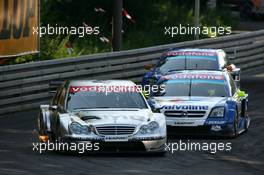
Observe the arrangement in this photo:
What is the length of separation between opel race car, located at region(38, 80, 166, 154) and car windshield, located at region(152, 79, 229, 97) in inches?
114

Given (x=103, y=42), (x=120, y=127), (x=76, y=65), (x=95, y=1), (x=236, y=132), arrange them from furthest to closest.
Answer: (x=95, y=1)
(x=103, y=42)
(x=76, y=65)
(x=236, y=132)
(x=120, y=127)

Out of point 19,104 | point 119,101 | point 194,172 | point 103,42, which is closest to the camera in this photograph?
point 194,172

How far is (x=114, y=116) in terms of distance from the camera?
61.8ft

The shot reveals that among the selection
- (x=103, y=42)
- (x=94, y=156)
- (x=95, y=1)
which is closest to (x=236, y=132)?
(x=94, y=156)

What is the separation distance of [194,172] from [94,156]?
233 centimetres

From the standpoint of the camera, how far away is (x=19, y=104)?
26.7 metres

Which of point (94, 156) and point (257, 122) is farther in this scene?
point (257, 122)

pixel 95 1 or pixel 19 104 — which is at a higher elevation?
pixel 95 1

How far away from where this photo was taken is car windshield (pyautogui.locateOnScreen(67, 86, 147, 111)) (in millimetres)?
19578

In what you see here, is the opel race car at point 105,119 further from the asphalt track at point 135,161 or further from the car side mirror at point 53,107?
the asphalt track at point 135,161

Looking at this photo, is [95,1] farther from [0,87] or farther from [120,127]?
[120,127]
